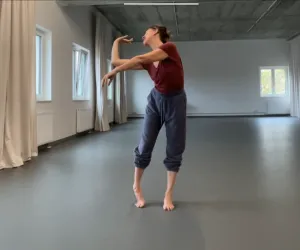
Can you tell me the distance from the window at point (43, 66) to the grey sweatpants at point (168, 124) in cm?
414

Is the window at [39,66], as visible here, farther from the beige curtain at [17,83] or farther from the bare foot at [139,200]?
the bare foot at [139,200]

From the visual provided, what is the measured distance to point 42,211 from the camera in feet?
7.52

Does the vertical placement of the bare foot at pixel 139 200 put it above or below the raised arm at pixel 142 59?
below

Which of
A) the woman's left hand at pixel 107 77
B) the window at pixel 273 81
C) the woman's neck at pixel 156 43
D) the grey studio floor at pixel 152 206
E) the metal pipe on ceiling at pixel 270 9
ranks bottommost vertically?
the grey studio floor at pixel 152 206

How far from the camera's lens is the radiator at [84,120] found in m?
7.70

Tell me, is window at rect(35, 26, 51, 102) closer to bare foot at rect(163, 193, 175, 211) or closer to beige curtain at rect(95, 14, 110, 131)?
beige curtain at rect(95, 14, 110, 131)

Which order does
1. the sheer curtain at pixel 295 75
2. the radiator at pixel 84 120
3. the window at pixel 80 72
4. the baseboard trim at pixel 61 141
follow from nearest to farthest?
the baseboard trim at pixel 61 141, the radiator at pixel 84 120, the window at pixel 80 72, the sheer curtain at pixel 295 75

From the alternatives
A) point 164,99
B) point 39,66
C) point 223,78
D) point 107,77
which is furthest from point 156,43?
point 223,78

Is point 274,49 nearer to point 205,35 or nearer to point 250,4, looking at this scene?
point 205,35

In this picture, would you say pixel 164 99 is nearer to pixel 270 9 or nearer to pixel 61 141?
pixel 61 141

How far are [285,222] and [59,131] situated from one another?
5.29m

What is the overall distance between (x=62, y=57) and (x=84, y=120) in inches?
74.7

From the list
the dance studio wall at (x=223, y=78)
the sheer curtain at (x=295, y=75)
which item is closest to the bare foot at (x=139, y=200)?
the sheer curtain at (x=295, y=75)

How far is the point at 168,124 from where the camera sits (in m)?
2.27
